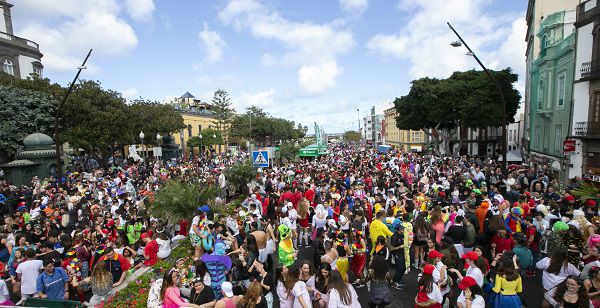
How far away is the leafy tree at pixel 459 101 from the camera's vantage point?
29.6m

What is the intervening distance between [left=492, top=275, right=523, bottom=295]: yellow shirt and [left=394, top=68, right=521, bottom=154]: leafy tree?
27995 millimetres

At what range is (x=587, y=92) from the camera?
17656 mm

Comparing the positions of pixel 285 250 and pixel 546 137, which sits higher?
pixel 546 137

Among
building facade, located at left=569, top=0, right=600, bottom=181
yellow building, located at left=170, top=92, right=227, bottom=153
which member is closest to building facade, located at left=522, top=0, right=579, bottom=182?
building facade, located at left=569, top=0, right=600, bottom=181

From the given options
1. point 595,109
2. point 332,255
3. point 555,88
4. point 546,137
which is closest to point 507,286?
point 332,255

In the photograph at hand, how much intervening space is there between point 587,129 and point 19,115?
34.8 metres

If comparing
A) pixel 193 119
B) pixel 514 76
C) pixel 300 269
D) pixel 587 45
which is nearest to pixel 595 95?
pixel 587 45

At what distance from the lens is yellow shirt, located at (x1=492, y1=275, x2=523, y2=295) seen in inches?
186

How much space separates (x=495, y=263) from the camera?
5.75 m

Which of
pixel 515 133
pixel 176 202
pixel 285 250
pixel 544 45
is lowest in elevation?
pixel 285 250

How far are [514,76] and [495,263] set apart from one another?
31913mm

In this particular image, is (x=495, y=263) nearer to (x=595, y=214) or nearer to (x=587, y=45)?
(x=595, y=214)

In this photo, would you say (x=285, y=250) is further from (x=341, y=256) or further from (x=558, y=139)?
(x=558, y=139)

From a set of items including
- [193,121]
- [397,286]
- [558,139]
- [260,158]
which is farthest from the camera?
[193,121]
